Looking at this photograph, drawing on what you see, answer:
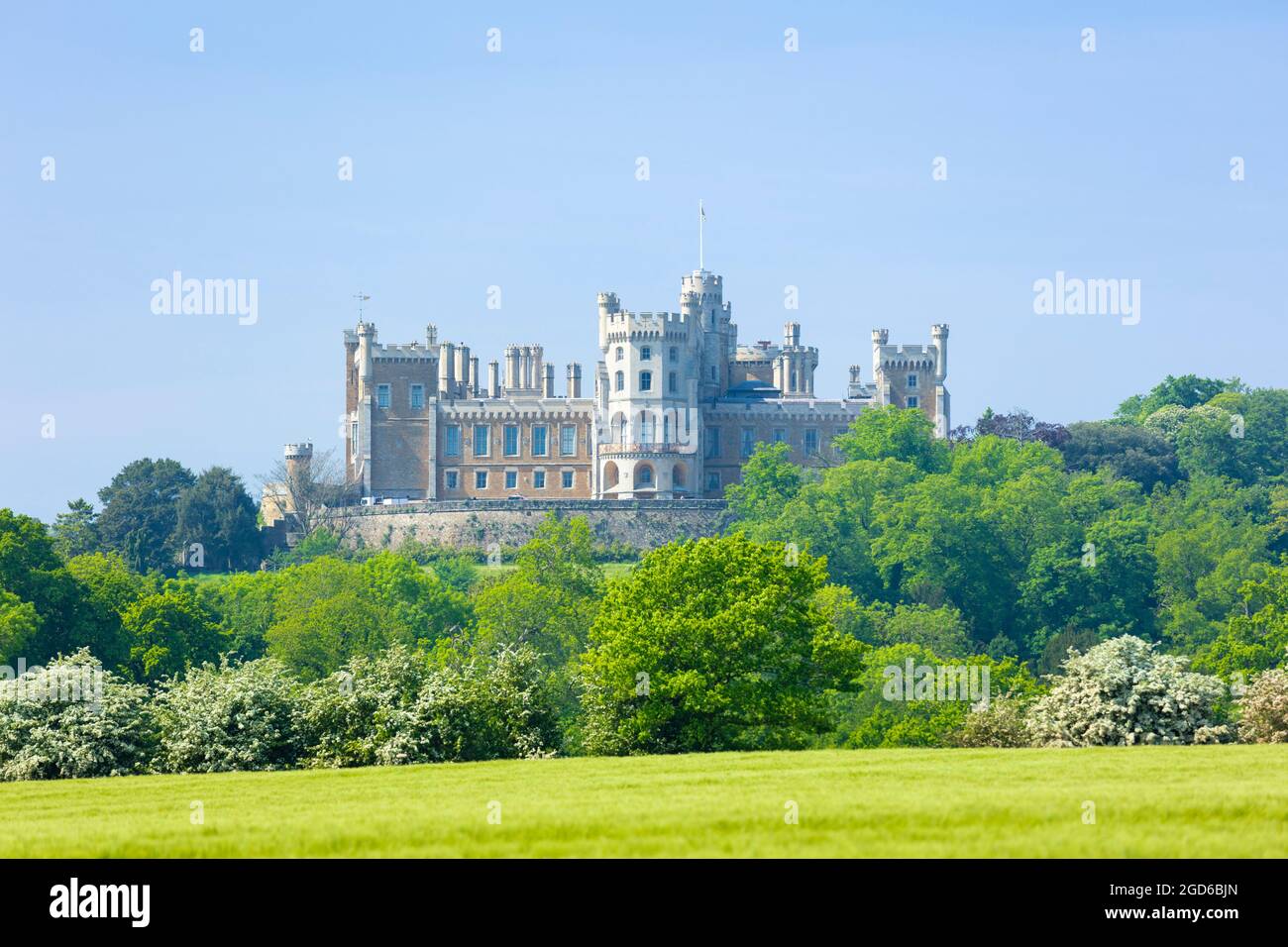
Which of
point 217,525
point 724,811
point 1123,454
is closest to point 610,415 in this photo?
point 217,525

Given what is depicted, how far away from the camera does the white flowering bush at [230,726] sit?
40.7 meters

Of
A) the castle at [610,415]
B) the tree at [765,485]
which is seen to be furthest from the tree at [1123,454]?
the tree at [765,485]

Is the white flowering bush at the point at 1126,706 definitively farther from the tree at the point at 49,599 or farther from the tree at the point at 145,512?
the tree at the point at 145,512

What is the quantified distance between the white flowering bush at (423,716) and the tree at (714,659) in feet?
A: 7.47

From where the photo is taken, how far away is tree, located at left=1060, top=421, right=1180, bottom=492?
382ft

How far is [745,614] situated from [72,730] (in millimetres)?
15892

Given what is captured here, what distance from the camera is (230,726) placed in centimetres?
4169

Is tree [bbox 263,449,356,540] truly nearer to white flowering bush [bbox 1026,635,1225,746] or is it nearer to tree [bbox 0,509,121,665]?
tree [bbox 0,509,121,665]

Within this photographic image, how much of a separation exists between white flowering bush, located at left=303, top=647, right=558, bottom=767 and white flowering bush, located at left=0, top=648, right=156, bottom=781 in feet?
10.9

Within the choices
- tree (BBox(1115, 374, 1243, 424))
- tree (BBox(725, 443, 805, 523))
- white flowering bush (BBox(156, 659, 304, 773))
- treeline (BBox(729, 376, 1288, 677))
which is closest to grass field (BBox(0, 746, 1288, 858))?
white flowering bush (BBox(156, 659, 304, 773))
